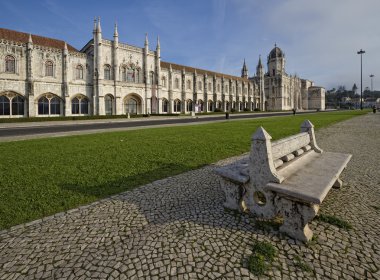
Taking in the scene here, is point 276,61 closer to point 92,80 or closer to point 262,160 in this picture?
point 92,80

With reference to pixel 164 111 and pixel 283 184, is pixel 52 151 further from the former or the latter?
pixel 164 111

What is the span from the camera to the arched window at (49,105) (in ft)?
109

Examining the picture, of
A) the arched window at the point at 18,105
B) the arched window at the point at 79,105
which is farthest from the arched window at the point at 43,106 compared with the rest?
the arched window at the point at 79,105

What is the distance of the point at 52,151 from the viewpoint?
30.6 feet

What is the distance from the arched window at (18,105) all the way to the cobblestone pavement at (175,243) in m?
35.5

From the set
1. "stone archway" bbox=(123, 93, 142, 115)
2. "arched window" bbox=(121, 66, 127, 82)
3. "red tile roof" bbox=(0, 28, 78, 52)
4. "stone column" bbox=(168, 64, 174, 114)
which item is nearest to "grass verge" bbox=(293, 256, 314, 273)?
"stone archway" bbox=(123, 93, 142, 115)

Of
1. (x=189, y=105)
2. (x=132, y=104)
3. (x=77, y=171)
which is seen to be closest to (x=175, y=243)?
(x=77, y=171)

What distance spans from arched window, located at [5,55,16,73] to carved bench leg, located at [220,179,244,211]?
124ft

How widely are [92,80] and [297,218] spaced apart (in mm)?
40905

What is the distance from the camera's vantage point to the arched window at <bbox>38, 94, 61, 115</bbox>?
3310cm

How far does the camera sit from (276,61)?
9475cm

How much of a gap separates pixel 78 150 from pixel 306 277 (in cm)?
938

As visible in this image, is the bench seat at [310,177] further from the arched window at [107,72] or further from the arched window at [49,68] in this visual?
the arched window at [107,72]

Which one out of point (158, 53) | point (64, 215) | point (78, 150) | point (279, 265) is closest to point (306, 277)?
point (279, 265)
